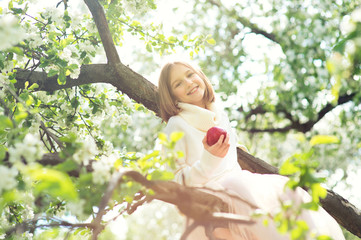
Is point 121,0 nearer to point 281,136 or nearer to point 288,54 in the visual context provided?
point 288,54

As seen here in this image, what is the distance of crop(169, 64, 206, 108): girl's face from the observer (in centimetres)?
251

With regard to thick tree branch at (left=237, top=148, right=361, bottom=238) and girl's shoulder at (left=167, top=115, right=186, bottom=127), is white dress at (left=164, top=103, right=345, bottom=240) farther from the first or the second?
thick tree branch at (left=237, top=148, right=361, bottom=238)

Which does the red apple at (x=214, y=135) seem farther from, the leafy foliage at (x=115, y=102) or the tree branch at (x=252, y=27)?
the tree branch at (x=252, y=27)

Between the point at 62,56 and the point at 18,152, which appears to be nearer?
the point at 18,152

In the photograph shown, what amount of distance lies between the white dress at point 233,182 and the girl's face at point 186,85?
0.08 metres

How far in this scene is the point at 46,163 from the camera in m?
1.39

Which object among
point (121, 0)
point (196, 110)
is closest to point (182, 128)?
point (196, 110)

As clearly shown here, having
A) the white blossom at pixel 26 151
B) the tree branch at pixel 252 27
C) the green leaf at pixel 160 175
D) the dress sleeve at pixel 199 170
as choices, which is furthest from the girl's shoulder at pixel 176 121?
the tree branch at pixel 252 27

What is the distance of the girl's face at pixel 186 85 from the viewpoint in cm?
251

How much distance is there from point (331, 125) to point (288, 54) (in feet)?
9.72

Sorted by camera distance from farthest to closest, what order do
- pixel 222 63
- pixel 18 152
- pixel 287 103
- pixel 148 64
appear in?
pixel 148 64 → pixel 222 63 → pixel 287 103 → pixel 18 152

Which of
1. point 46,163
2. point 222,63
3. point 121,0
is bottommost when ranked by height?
point 46,163

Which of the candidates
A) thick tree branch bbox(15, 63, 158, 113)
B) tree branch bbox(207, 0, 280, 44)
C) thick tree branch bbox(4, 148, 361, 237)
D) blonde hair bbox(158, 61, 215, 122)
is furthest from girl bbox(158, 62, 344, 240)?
tree branch bbox(207, 0, 280, 44)

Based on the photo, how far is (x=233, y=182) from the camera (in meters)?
1.79
